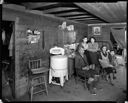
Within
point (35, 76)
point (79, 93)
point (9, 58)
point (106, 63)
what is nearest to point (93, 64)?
point (106, 63)

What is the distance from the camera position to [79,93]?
11.3 feet

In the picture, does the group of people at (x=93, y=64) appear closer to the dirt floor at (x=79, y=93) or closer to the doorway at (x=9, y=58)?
the dirt floor at (x=79, y=93)

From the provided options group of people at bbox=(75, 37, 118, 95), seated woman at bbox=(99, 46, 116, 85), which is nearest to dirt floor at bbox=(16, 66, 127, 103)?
group of people at bbox=(75, 37, 118, 95)

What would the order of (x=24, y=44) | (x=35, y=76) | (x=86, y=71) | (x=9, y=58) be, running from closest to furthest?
(x=35, y=76)
(x=24, y=44)
(x=9, y=58)
(x=86, y=71)

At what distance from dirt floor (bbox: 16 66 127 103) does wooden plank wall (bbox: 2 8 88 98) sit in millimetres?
464

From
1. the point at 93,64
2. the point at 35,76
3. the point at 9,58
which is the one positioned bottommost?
the point at 35,76

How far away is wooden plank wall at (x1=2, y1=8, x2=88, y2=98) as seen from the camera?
9.99 feet

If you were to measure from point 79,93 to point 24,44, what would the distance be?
1.98 metres

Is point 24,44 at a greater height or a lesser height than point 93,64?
greater

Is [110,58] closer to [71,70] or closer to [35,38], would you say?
[71,70]

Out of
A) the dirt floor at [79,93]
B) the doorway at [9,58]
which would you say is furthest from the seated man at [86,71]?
the doorway at [9,58]

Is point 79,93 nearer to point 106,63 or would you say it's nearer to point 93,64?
point 93,64

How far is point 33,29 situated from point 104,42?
473 cm

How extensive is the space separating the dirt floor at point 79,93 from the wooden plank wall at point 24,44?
1.52 feet
